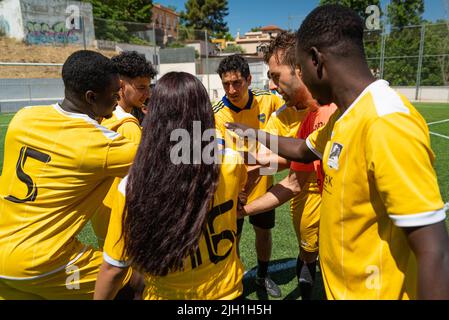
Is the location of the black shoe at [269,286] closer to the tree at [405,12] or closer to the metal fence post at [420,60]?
the metal fence post at [420,60]

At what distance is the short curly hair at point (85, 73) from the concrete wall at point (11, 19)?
35.7 meters

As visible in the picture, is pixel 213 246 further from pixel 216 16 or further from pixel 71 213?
pixel 216 16

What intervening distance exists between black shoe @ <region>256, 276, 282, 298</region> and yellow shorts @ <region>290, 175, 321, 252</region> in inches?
27.6

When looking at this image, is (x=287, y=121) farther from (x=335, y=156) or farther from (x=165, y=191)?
(x=165, y=191)

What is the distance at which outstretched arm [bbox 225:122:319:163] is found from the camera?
86.4 inches

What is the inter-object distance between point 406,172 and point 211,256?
1.02 m

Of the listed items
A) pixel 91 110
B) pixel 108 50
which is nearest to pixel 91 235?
pixel 91 110

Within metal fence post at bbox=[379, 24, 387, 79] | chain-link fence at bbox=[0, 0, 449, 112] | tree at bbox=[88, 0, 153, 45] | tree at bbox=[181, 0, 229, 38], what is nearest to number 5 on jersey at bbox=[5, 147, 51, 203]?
chain-link fence at bbox=[0, 0, 449, 112]

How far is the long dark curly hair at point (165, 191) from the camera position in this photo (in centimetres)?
154

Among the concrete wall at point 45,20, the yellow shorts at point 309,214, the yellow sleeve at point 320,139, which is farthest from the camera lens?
the concrete wall at point 45,20

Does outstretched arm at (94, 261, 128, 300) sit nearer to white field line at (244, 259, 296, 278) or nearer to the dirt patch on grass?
white field line at (244, 259, 296, 278)

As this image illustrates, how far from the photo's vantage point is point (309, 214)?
3062mm

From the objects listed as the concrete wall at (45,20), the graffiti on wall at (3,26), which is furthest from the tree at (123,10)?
the graffiti on wall at (3,26)

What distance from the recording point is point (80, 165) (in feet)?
6.36
